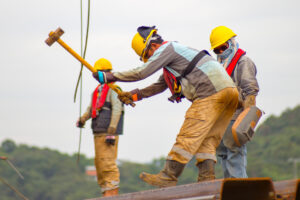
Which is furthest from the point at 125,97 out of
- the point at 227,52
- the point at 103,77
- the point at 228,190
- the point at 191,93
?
the point at 228,190

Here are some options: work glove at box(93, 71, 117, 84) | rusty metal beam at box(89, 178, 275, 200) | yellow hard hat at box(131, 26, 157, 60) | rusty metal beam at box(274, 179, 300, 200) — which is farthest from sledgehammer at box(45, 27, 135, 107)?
rusty metal beam at box(274, 179, 300, 200)

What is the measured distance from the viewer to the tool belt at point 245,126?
7512 millimetres

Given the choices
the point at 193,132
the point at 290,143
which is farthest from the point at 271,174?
the point at 193,132

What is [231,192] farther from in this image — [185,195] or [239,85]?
[239,85]

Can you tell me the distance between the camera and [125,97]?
8.03 metres

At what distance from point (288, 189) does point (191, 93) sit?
2014 millimetres

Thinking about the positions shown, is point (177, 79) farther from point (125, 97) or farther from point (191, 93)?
point (125, 97)

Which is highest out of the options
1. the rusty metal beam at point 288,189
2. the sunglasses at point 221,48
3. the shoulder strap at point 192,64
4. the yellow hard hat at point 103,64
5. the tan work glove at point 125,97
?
the yellow hard hat at point 103,64

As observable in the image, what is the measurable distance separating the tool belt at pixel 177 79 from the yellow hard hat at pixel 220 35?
113 centimetres

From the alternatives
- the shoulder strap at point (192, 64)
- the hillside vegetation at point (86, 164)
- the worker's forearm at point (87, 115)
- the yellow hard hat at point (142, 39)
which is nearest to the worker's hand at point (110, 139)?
the worker's forearm at point (87, 115)

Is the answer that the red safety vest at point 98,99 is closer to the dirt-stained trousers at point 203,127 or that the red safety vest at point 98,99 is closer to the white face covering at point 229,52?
the white face covering at point 229,52

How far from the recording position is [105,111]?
11312 mm

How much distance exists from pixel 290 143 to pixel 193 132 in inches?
2538

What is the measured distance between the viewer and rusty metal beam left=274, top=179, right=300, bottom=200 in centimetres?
582
